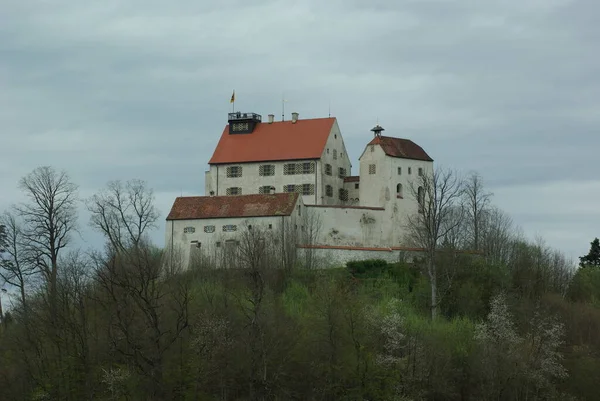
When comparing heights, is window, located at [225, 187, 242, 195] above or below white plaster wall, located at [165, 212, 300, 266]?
above

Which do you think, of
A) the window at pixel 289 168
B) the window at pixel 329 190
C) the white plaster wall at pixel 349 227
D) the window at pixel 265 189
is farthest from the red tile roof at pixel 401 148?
the window at pixel 265 189

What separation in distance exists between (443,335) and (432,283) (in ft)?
23.8

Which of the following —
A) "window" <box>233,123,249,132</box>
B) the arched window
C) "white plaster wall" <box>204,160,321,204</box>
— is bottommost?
the arched window

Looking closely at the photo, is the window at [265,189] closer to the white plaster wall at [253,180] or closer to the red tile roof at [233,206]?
the white plaster wall at [253,180]

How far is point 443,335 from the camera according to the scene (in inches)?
2386

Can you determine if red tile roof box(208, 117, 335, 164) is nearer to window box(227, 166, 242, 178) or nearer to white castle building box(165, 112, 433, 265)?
white castle building box(165, 112, 433, 265)

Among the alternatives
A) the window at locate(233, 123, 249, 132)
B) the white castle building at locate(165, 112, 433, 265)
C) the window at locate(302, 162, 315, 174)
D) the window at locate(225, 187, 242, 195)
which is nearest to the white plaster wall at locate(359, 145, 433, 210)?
the white castle building at locate(165, 112, 433, 265)

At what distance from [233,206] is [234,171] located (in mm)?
6295

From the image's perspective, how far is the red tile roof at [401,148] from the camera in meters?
76.1

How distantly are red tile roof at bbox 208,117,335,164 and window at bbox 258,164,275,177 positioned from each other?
49cm

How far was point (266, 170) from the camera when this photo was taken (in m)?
79.2

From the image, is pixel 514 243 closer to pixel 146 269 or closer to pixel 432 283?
pixel 432 283

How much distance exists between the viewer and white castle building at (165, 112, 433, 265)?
2874 inches

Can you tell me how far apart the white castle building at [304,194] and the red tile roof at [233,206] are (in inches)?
2.5
